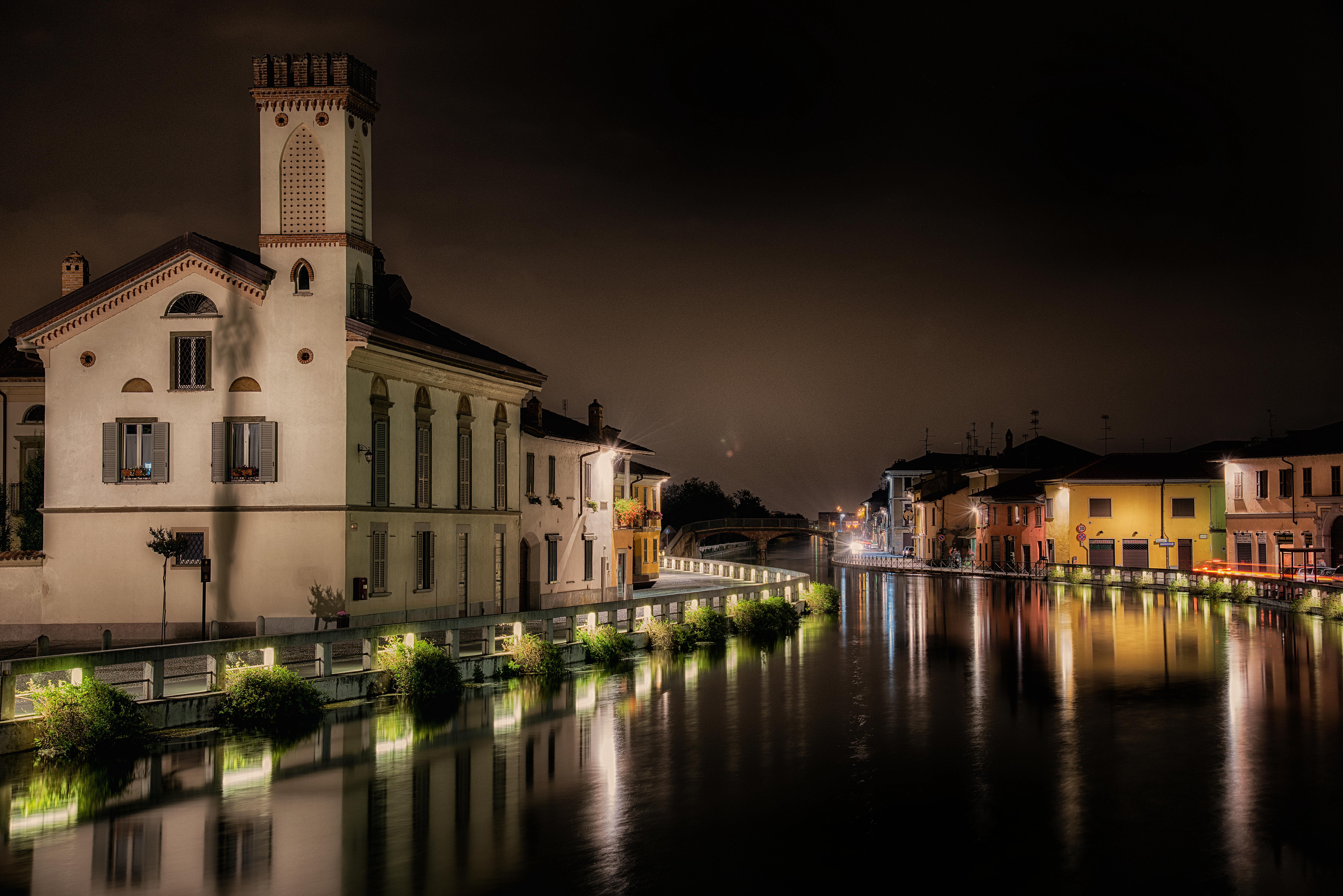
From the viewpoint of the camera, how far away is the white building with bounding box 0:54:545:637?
2944cm

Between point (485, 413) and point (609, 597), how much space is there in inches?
553

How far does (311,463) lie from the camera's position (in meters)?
29.4

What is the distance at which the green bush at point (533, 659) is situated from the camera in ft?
84.8

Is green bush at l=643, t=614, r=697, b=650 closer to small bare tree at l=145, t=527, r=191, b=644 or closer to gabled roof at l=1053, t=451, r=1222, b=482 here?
small bare tree at l=145, t=527, r=191, b=644

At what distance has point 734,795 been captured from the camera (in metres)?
14.7

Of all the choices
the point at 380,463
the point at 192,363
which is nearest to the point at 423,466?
the point at 380,463

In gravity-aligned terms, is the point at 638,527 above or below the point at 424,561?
above

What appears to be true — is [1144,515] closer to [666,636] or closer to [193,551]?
[666,636]

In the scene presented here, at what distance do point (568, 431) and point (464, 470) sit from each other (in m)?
11.6

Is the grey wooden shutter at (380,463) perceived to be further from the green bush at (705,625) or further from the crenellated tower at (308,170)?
the green bush at (705,625)

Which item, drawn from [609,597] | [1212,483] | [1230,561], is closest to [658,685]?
[609,597]

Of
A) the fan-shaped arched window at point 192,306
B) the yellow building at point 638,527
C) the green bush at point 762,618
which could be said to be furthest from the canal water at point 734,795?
the yellow building at point 638,527

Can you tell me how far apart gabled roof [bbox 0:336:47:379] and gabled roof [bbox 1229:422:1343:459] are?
5772cm

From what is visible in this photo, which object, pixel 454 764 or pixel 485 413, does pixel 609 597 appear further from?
pixel 454 764
